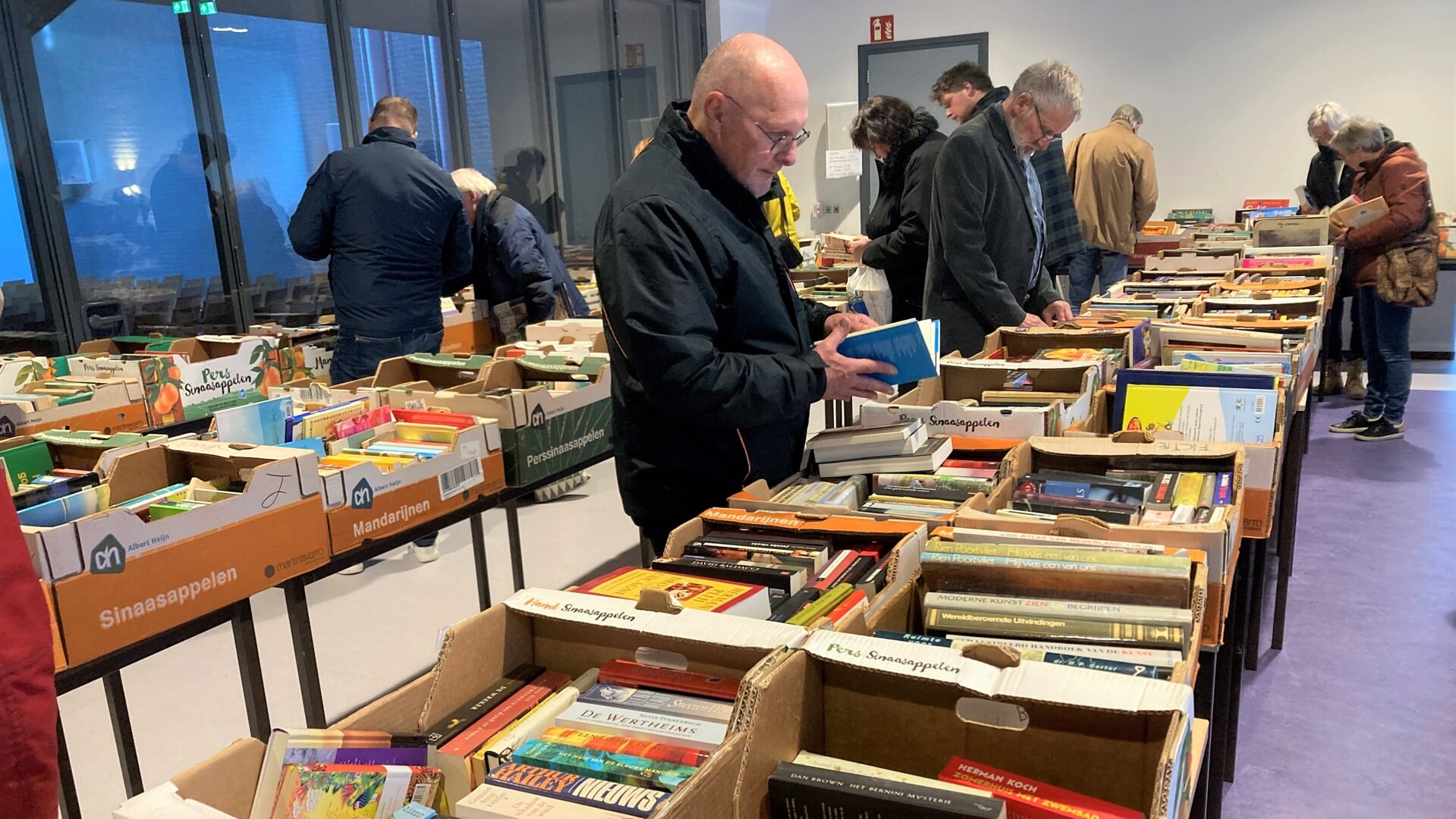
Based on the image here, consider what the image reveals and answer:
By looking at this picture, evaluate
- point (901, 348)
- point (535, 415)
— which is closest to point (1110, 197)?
point (535, 415)

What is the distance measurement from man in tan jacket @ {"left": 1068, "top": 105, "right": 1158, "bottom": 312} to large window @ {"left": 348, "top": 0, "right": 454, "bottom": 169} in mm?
4230

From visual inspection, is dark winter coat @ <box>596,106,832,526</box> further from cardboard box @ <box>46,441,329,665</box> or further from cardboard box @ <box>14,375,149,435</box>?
cardboard box @ <box>14,375,149,435</box>

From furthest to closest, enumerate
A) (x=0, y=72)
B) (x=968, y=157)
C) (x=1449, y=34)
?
(x=1449, y=34) < (x=0, y=72) < (x=968, y=157)

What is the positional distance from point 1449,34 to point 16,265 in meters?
9.69

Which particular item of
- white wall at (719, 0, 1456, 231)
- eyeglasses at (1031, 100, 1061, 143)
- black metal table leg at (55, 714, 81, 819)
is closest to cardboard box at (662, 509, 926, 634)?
black metal table leg at (55, 714, 81, 819)

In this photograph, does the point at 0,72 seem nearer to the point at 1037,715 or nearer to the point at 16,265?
the point at 16,265

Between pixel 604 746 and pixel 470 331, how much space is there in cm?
385

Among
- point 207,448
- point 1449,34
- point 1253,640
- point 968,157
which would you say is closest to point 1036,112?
point 968,157

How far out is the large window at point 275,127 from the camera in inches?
222

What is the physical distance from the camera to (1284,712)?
8.94ft

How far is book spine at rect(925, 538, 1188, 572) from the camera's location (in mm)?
1328

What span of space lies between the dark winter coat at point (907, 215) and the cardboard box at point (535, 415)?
146 cm

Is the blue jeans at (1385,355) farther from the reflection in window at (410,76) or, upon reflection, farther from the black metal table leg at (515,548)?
the reflection in window at (410,76)

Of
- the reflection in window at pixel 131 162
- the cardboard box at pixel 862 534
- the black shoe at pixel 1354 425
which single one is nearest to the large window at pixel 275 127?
the reflection in window at pixel 131 162
